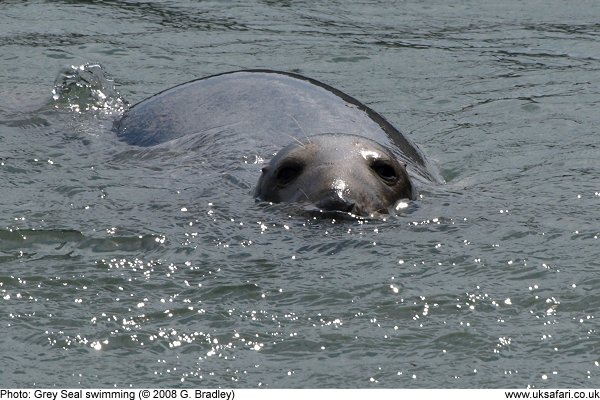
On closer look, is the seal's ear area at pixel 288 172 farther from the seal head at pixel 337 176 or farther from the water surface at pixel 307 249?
the water surface at pixel 307 249

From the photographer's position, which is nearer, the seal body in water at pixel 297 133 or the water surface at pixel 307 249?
the water surface at pixel 307 249

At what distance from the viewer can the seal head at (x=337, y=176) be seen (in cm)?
716

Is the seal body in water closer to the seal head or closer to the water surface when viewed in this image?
the seal head

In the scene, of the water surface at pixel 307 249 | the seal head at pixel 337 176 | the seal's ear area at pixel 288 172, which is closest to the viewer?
the water surface at pixel 307 249

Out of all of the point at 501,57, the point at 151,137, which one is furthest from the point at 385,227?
the point at 501,57

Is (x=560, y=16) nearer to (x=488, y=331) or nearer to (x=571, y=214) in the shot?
(x=571, y=214)

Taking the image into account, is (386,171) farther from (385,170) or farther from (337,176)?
(337,176)

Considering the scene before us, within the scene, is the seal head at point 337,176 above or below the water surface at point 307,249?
above

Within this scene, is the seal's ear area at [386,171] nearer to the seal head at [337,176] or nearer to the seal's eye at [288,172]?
the seal head at [337,176]

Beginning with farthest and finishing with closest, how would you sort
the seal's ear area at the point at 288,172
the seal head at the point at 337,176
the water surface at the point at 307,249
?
the seal's ear area at the point at 288,172
the seal head at the point at 337,176
the water surface at the point at 307,249

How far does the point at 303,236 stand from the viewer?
6.86 m

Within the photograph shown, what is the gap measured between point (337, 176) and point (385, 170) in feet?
1.34

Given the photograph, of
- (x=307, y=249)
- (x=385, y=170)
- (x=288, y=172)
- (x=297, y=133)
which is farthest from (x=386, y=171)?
(x=307, y=249)

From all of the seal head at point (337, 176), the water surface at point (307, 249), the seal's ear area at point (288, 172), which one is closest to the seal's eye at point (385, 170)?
the seal head at point (337, 176)
